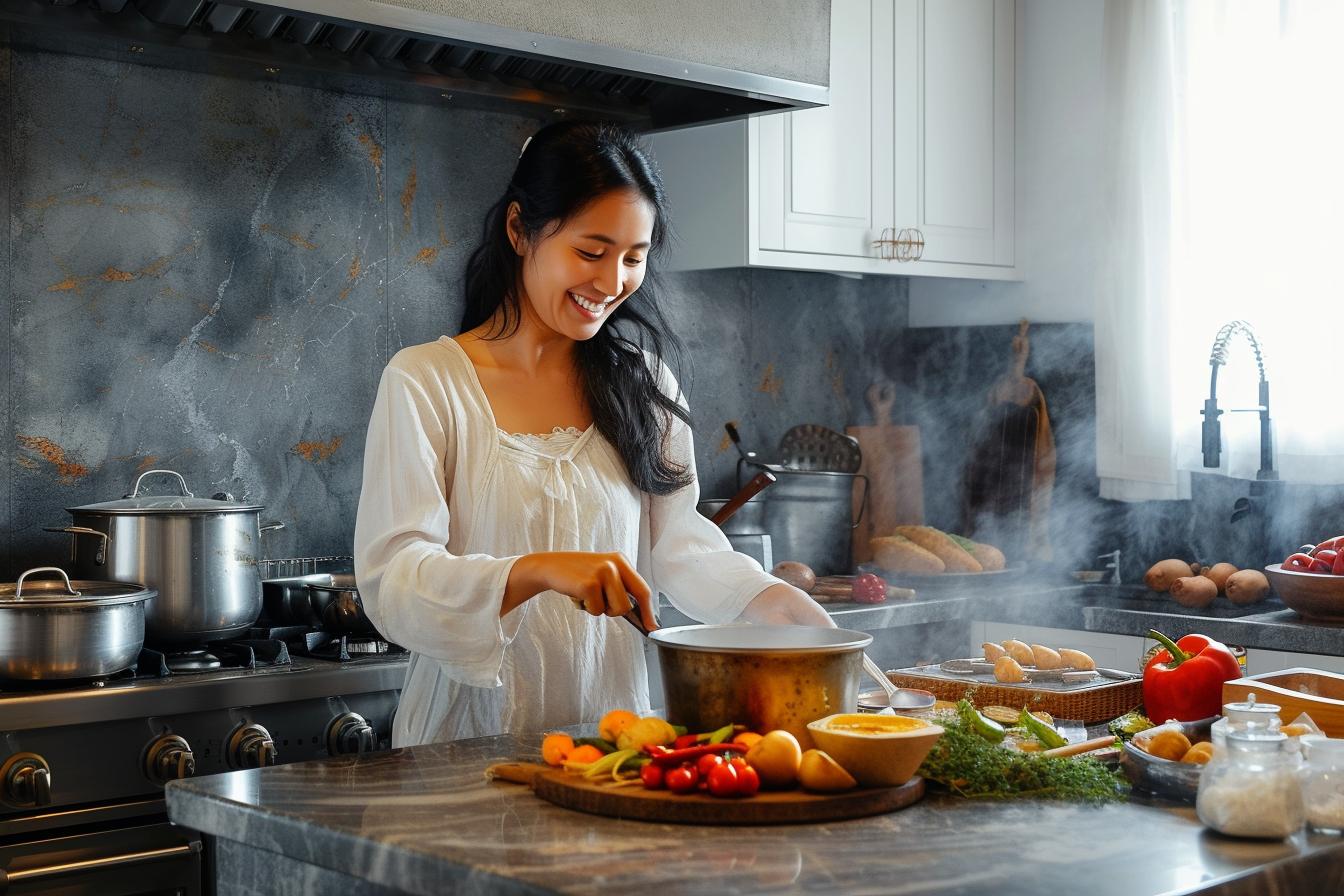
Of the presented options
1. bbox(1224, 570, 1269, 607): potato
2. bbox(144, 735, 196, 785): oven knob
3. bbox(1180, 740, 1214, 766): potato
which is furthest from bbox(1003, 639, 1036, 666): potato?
bbox(1224, 570, 1269, 607): potato

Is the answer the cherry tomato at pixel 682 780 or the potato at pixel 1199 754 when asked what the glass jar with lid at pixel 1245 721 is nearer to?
the potato at pixel 1199 754

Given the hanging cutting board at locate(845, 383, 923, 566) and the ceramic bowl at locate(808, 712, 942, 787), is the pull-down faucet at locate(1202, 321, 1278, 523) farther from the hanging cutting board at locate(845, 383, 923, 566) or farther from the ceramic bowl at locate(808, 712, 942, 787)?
the ceramic bowl at locate(808, 712, 942, 787)

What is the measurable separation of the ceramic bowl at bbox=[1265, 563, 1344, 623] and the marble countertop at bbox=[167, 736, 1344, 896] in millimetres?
1597

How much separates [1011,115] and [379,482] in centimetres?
242

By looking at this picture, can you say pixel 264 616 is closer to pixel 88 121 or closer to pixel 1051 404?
pixel 88 121

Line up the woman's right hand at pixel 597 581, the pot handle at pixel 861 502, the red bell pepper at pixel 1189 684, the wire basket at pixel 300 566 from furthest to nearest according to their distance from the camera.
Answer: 1. the pot handle at pixel 861 502
2. the wire basket at pixel 300 566
3. the red bell pepper at pixel 1189 684
4. the woman's right hand at pixel 597 581

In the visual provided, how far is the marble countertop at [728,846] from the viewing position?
43.1 inches

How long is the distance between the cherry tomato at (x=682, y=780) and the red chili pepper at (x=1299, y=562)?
6.45ft

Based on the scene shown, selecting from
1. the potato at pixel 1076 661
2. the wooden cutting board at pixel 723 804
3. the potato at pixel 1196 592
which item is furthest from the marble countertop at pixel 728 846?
the potato at pixel 1196 592

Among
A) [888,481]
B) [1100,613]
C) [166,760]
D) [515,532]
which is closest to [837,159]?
[888,481]

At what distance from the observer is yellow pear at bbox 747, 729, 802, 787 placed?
4.31 ft

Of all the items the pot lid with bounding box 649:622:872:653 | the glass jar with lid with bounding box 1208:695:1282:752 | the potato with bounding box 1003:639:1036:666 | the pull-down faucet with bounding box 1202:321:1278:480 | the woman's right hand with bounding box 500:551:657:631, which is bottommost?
the potato with bounding box 1003:639:1036:666

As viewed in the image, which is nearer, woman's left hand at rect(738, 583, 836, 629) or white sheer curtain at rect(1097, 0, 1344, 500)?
woman's left hand at rect(738, 583, 836, 629)

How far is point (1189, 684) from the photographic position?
5.52 feet
